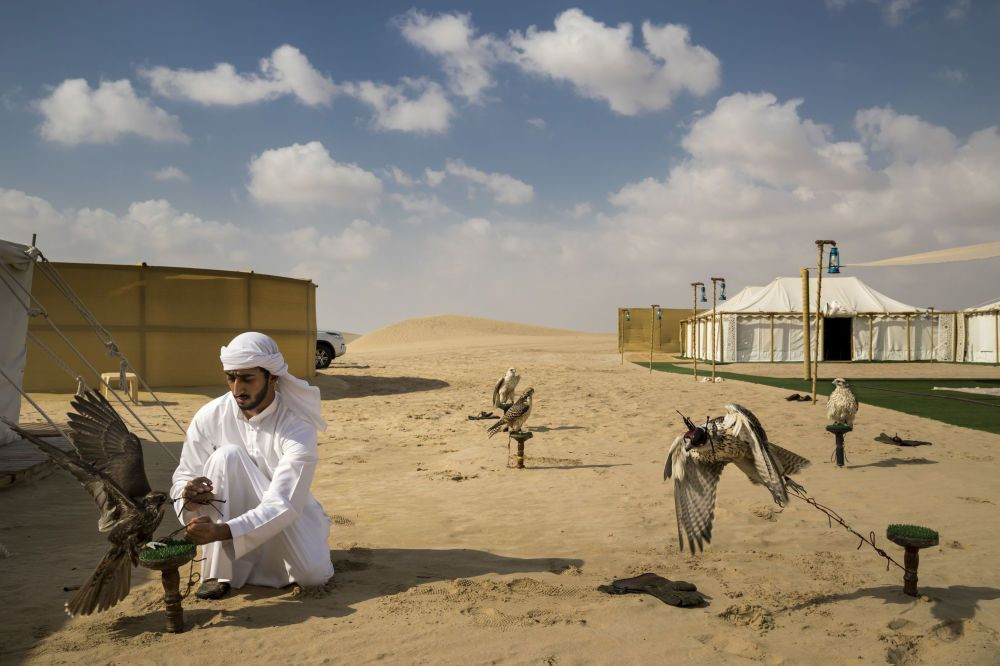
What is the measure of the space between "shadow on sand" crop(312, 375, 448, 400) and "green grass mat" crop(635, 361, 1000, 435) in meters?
9.65

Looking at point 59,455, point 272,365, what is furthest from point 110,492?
point 272,365

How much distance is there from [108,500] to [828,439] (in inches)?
360

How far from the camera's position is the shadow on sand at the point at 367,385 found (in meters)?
16.3

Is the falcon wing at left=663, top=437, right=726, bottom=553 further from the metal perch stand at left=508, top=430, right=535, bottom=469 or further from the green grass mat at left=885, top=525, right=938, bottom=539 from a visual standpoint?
the metal perch stand at left=508, top=430, right=535, bottom=469

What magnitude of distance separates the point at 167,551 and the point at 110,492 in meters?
0.52

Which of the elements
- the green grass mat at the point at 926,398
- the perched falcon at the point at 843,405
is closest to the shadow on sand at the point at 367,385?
the green grass mat at the point at 926,398

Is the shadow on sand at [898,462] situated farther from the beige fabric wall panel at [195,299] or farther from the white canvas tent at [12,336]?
the beige fabric wall panel at [195,299]

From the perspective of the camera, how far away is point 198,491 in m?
3.46

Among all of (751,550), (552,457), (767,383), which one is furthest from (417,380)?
(751,550)

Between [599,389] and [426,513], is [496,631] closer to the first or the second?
[426,513]

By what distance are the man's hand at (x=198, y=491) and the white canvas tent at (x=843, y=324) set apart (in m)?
27.5

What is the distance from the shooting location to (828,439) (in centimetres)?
938

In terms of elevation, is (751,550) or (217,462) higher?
(217,462)

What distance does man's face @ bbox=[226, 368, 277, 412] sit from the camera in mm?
3646
